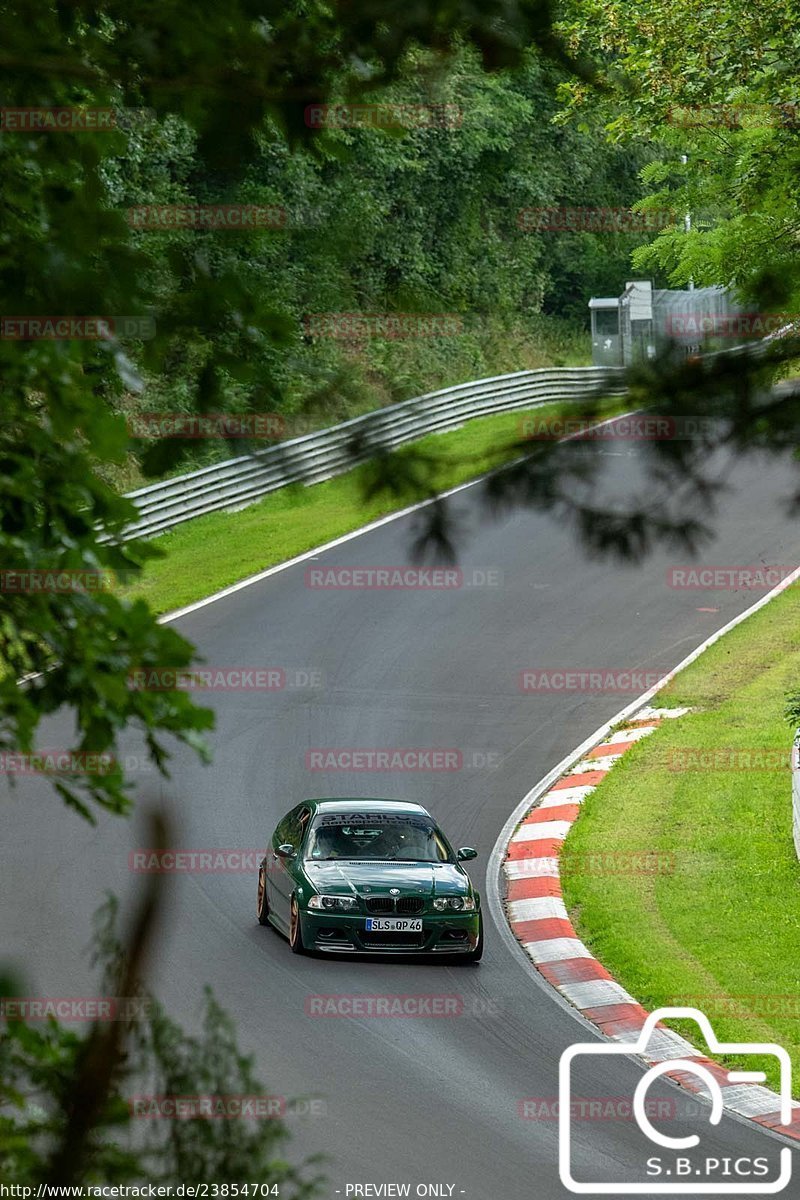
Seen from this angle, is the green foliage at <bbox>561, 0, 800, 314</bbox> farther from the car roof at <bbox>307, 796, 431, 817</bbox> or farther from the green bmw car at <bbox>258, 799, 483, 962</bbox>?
the green bmw car at <bbox>258, 799, 483, 962</bbox>

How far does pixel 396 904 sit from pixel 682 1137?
14.7ft

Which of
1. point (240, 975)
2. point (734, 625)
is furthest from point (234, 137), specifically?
point (734, 625)

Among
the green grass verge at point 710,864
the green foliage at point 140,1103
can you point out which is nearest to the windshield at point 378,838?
the green grass verge at point 710,864

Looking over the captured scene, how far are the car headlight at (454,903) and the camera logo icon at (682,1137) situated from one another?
217cm

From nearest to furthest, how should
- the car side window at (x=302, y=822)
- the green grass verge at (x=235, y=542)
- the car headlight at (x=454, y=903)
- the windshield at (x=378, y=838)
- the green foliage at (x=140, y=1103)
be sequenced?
the green foliage at (x=140, y=1103) → the car headlight at (x=454, y=903) → the windshield at (x=378, y=838) → the car side window at (x=302, y=822) → the green grass verge at (x=235, y=542)

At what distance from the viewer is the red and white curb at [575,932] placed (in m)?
11.5

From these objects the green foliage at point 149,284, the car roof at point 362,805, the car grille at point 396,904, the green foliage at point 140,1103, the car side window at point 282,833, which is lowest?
the car grille at point 396,904

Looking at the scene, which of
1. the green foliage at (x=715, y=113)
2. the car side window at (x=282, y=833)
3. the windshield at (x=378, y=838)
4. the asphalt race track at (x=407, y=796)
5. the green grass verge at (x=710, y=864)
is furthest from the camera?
the green foliage at (x=715, y=113)

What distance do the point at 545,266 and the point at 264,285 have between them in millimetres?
48465

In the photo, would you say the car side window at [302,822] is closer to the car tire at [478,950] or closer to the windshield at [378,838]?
the windshield at [378,838]

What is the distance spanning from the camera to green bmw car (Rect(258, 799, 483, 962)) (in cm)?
1428

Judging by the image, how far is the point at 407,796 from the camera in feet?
64.2

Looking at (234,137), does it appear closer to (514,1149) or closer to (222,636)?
(514,1149)

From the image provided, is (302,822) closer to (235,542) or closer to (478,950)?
(478,950)
